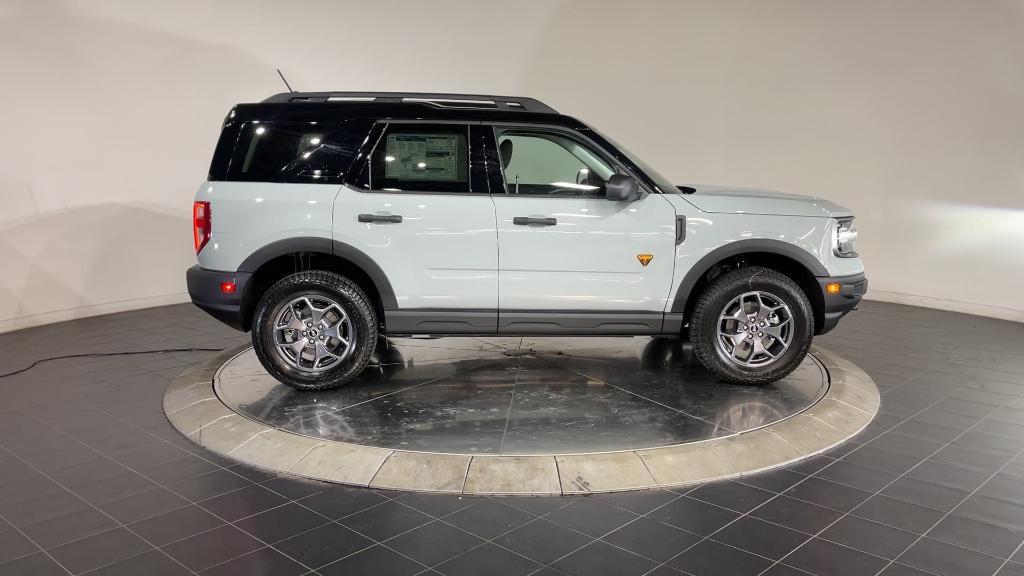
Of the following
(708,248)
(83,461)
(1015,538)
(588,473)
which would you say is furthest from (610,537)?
(83,461)

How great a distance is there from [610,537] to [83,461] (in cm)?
290

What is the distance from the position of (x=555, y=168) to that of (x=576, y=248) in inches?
21.8

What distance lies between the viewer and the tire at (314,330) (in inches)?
193

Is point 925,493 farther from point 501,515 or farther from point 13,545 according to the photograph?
point 13,545

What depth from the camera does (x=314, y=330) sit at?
195 inches

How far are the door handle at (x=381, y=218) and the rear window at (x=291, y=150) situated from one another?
1.05 feet

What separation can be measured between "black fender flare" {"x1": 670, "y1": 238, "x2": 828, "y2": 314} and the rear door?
1.27 metres

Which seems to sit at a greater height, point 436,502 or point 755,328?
point 755,328

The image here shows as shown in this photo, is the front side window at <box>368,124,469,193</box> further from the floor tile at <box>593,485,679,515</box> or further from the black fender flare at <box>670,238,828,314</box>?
the floor tile at <box>593,485,679,515</box>

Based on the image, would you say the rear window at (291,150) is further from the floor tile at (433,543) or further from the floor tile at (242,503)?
the floor tile at (433,543)

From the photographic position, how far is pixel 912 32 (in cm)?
803

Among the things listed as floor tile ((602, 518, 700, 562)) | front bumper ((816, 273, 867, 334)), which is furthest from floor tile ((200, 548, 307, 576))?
front bumper ((816, 273, 867, 334))

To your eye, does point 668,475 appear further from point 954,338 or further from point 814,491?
point 954,338

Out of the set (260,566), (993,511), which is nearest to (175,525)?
(260,566)
